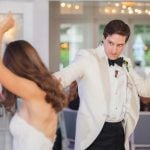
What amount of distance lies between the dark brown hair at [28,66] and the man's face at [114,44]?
2.11 feet

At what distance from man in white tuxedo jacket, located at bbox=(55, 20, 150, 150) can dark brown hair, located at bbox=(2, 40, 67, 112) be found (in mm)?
514

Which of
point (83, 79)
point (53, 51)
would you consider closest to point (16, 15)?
point (83, 79)

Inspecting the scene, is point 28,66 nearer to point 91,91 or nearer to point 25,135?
point 25,135

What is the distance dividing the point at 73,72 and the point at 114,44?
0.28 m

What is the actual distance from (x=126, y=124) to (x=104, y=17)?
9.14 m

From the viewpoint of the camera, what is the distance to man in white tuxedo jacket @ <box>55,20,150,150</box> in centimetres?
268

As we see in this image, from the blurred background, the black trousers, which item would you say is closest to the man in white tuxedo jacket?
the black trousers

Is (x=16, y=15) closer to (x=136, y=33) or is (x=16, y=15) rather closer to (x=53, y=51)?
(x=53, y=51)

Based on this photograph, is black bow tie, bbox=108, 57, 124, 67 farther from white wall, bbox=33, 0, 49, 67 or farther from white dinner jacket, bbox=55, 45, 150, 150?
white wall, bbox=33, 0, 49, 67

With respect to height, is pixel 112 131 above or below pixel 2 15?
below

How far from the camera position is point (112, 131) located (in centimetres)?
274

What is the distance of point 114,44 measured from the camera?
2662 mm

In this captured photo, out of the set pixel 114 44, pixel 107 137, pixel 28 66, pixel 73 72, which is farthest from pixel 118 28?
pixel 28 66

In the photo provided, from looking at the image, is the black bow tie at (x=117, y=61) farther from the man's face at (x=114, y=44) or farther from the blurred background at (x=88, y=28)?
the blurred background at (x=88, y=28)
